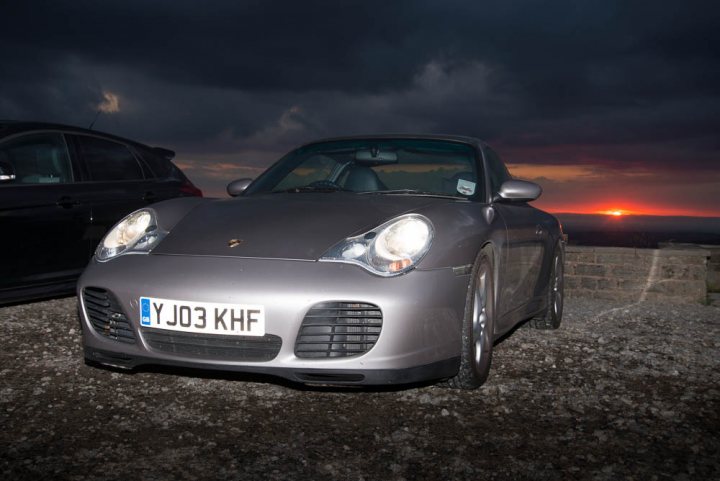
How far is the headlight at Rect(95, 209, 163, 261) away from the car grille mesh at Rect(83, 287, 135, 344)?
216 millimetres

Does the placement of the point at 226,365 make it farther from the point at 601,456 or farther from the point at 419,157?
the point at 419,157

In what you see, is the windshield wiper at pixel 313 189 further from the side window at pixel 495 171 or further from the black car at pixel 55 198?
the black car at pixel 55 198

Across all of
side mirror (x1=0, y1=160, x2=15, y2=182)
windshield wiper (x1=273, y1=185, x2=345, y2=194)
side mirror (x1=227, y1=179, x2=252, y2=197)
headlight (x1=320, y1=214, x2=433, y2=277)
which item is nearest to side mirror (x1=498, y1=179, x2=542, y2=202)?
windshield wiper (x1=273, y1=185, x2=345, y2=194)

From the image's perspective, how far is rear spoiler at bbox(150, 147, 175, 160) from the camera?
7.06m

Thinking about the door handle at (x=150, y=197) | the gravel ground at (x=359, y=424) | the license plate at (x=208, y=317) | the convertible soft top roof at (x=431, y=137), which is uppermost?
the convertible soft top roof at (x=431, y=137)

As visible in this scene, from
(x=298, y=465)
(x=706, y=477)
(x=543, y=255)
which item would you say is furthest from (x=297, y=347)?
(x=543, y=255)

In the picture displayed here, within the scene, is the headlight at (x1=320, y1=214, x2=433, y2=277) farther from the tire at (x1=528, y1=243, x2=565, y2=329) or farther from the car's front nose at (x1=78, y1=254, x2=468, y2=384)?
the tire at (x1=528, y1=243, x2=565, y2=329)

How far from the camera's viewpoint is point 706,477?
2762 mm

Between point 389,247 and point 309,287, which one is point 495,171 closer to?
point 389,247

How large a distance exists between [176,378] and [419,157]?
1.98m

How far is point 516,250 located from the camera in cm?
475

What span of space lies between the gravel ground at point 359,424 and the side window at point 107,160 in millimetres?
1814

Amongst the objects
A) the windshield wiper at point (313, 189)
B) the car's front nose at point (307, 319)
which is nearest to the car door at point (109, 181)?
the windshield wiper at point (313, 189)

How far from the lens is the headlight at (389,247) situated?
3.35 metres
